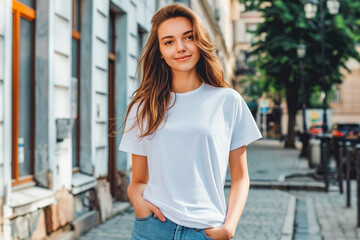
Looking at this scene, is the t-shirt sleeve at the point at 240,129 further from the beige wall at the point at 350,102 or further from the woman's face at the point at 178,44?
the beige wall at the point at 350,102

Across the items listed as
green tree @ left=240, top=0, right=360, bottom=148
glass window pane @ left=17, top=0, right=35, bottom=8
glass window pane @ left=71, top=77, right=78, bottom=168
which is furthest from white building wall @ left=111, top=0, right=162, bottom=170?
green tree @ left=240, top=0, right=360, bottom=148

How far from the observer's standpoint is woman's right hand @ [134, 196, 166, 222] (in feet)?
7.06

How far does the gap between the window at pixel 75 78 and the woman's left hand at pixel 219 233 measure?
16.3ft

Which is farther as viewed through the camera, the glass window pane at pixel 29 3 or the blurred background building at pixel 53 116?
the glass window pane at pixel 29 3

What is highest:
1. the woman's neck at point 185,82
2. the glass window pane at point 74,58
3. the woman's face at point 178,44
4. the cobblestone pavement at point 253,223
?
the glass window pane at point 74,58

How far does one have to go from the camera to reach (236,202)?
85.8 inches

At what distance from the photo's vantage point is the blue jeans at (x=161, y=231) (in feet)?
6.90

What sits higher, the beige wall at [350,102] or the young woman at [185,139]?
the beige wall at [350,102]

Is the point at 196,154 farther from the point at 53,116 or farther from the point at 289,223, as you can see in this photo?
the point at 289,223

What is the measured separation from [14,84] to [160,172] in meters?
3.44

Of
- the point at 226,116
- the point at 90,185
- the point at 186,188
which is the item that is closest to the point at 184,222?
the point at 186,188

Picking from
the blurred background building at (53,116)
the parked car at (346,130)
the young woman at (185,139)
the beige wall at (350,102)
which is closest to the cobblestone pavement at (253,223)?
the blurred background building at (53,116)

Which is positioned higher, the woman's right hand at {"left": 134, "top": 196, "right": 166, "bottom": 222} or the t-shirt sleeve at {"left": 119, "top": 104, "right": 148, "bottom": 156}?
the t-shirt sleeve at {"left": 119, "top": 104, "right": 148, "bottom": 156}

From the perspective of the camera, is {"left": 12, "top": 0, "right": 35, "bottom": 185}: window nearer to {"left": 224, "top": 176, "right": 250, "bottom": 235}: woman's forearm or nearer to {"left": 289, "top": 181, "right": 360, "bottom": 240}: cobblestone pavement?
{"left": 224, "top": 176, "right": 250, "bottom": 235}: woman's forearm
